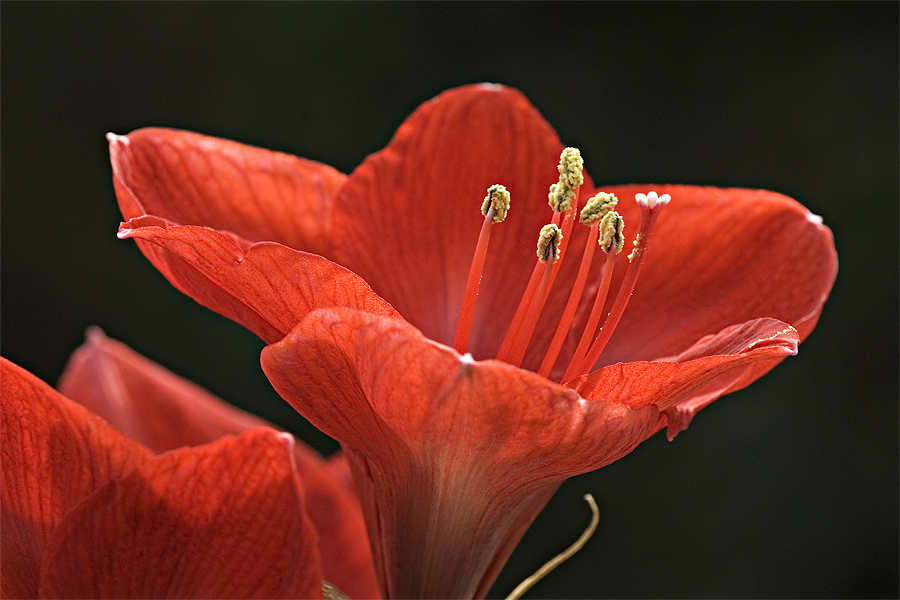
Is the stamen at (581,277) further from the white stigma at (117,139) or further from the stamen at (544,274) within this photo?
the white stigma at (117,139)

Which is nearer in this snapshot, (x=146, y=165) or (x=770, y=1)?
(x=146, y=165)

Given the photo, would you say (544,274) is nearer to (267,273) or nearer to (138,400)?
(267,273)

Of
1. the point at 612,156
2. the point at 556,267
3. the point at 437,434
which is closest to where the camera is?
the point at 437,434

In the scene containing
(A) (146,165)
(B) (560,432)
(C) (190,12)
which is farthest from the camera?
(C) (190,12)

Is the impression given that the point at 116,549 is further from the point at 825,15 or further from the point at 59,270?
the point at 825,15

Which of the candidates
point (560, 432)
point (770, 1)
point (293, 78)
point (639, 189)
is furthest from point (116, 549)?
point (770, 1)

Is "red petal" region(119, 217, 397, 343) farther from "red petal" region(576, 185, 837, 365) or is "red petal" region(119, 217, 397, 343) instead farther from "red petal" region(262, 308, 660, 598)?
"red petal" region(576, 185, 837, 365)

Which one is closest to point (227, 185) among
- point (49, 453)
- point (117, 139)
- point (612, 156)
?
point (117, 139)

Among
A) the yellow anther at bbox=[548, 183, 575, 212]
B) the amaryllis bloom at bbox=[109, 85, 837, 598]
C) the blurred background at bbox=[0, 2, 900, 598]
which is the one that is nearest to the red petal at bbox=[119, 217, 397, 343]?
the amaryllis bloom at bbox=[109, 85, 837, 598]
